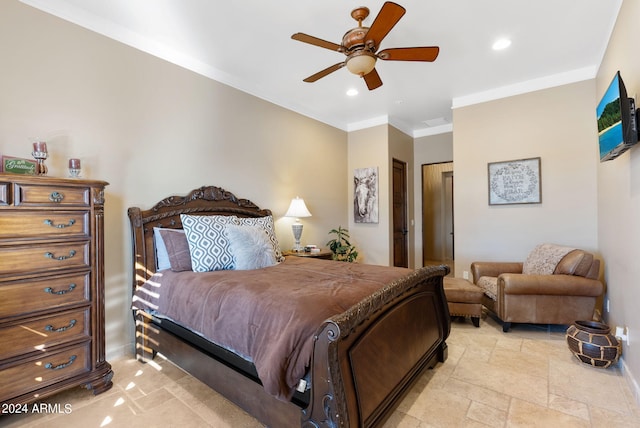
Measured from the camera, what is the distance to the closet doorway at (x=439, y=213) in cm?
786

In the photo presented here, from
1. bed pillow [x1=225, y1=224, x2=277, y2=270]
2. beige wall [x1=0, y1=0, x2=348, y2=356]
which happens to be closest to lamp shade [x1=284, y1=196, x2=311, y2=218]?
beige wall [x1=0, y1=0, x2=348, y2=356]

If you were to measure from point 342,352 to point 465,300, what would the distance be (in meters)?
2.37

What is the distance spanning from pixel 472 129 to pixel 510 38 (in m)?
1.50

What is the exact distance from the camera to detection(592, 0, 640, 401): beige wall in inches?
80.7

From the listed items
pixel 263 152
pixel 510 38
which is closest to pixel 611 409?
pixel 510 38

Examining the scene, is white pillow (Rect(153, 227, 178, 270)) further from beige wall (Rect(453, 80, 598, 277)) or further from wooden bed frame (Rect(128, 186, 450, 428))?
beige wall (Rect(453, 80, 598, 277))

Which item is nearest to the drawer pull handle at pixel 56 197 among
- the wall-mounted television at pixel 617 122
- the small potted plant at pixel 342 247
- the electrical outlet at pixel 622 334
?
the small potted plant at pixel 342 247

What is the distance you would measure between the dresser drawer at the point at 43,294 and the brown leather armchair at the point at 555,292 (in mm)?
3599

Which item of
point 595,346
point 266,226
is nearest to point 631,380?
point 595,346

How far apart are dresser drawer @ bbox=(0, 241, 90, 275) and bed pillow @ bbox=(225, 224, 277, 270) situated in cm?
103

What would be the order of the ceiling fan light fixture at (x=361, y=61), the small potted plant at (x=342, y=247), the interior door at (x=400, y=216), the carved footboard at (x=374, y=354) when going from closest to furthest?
1. the carved footboard at (x=374, y=354)
2. the ceiling fan light fixture at (x=361, y=61)
3. the small potted plant at (x=342, y=247)
4. the interior door at (x=400, y=216)

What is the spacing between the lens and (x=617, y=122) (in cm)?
212

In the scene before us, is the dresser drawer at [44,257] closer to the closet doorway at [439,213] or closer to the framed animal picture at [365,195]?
the framed animal picture at [365,195]

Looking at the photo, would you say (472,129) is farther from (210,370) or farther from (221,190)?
(210,370)
